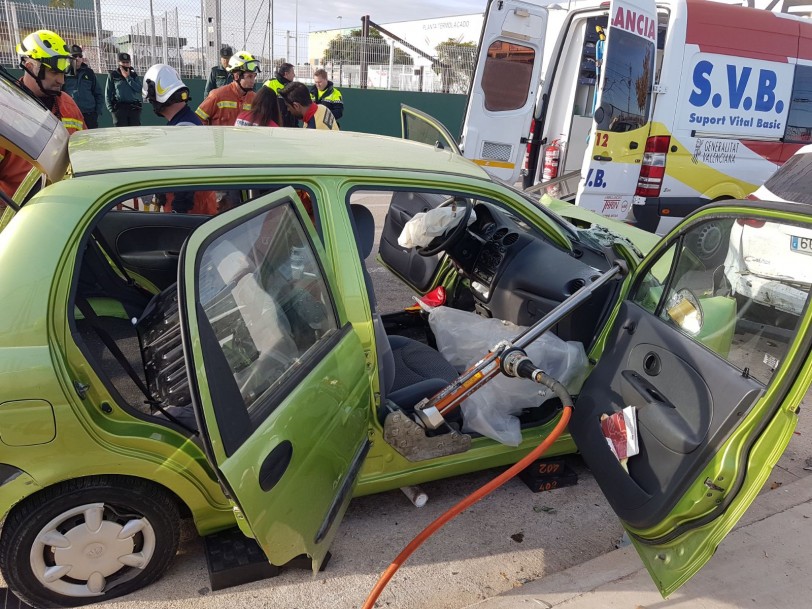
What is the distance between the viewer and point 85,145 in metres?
2.52

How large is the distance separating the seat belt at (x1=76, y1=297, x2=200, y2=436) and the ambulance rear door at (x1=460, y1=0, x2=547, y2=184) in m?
4.22

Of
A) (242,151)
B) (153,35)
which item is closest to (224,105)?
(242,151)

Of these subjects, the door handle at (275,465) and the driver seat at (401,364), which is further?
the driver seat at (401,364)

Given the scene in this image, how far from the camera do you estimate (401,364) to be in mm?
3100

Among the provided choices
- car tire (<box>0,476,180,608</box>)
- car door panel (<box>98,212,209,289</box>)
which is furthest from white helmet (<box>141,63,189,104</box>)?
car tire (<box>0,476,180,608</box>)

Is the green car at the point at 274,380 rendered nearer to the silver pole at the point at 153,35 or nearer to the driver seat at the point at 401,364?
the driver seat at the point at 401,364

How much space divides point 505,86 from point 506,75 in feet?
0.33

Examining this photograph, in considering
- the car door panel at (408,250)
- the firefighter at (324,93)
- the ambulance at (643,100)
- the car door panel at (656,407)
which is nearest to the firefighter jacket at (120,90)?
the firefighter at (324,93)

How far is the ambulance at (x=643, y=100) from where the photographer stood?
5.66 metres

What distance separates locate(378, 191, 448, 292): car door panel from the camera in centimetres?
418

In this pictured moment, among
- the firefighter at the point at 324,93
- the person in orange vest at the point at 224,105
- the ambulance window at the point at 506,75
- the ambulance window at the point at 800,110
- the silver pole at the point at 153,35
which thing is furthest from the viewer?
the firefighter at the point at 324,93

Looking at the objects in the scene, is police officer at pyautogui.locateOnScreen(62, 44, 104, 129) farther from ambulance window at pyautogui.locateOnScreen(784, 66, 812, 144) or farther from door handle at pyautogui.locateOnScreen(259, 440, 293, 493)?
door handle at pyautogui.locateOnScreen(259, 440, 293, 493)

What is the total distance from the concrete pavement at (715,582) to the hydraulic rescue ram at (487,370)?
69 cm

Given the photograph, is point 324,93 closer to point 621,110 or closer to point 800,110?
point 621,110
